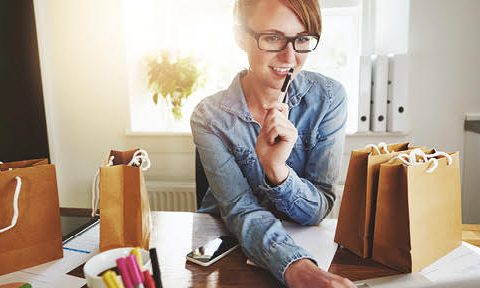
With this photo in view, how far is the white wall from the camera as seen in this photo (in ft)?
6.17

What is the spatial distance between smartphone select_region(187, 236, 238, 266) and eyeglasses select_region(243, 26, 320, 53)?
499mm

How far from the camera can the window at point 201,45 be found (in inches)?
83.3

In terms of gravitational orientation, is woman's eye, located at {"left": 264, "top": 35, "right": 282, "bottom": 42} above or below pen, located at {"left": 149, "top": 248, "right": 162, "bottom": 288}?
above

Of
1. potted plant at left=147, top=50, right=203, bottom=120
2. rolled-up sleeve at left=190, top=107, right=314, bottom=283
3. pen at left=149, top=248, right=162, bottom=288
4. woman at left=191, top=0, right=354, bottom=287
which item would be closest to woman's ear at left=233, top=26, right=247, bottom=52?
woman at left=191, top=0, right=354, bottom=287

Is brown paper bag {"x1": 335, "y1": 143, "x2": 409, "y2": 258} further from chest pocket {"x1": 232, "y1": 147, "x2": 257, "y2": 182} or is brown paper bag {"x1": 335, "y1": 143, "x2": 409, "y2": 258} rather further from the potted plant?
the potted plant

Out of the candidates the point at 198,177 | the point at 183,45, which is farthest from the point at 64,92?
the point at 198,177

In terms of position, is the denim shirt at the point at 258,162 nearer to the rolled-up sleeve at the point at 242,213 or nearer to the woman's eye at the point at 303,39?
the rolled-up sleeve at the point at 242,213

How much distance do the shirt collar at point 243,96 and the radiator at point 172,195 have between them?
1124 millimetres

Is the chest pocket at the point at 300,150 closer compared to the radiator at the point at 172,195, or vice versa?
the chest pocket at the point at 300,150

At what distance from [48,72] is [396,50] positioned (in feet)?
6.65

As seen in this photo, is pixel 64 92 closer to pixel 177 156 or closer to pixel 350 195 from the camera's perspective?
pixel 177 156

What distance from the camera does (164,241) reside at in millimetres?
898

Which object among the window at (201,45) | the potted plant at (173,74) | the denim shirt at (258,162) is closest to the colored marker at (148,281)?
the denim shirt at (258,162)

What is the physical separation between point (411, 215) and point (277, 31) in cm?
54
